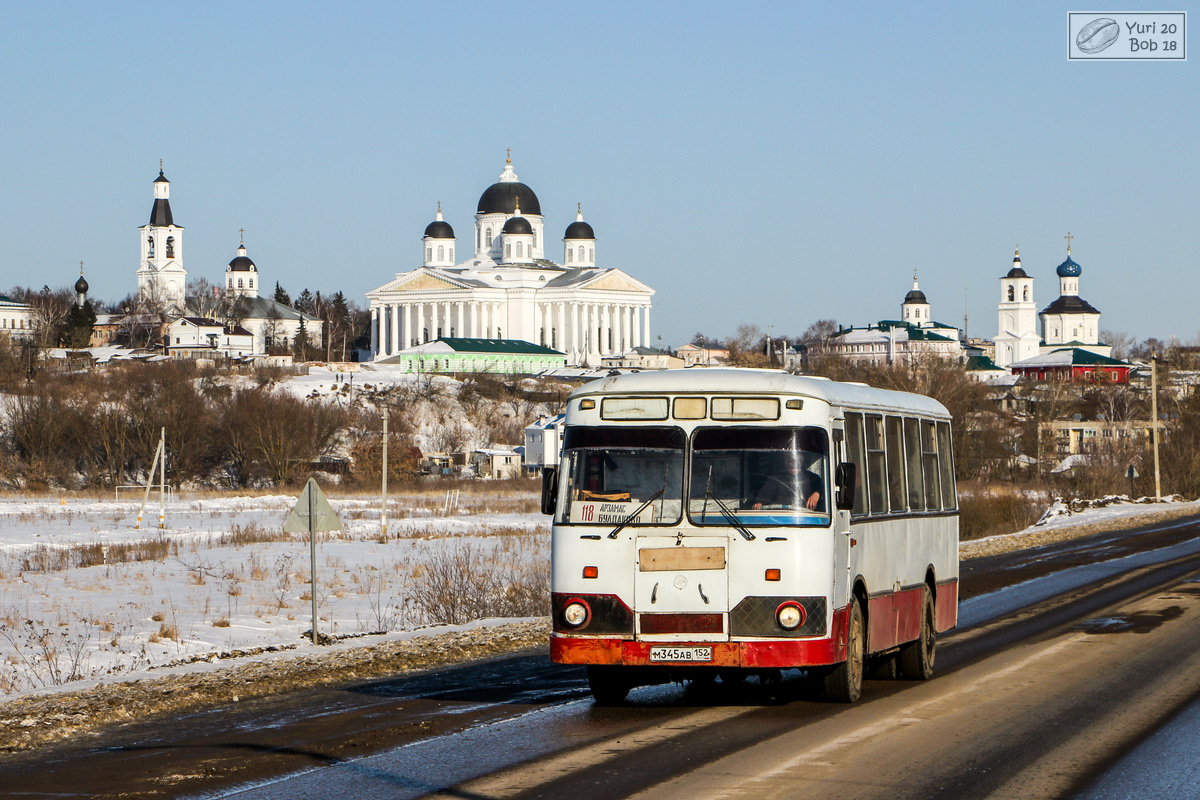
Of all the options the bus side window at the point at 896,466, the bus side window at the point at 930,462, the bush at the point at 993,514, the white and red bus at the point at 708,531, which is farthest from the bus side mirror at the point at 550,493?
the bush at the point at 993,514

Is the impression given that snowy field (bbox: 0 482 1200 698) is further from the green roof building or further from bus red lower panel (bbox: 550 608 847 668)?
the green roof building

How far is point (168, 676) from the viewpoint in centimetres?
1567

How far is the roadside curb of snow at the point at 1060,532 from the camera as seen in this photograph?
3756 centimetres

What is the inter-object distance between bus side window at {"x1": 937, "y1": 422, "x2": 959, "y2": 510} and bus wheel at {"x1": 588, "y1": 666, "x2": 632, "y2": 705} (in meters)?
4.70

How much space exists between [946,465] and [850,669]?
427cm

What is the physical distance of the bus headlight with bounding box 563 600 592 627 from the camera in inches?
465

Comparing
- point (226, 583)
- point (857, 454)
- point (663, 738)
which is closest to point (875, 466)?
point (857, 454)

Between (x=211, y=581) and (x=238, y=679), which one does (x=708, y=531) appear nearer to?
(x=238, y=679)

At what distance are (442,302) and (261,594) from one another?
5649 inches

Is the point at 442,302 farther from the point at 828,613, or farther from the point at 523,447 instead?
the point at 828,613

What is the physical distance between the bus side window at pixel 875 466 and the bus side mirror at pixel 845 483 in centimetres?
115

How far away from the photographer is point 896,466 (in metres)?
14.0

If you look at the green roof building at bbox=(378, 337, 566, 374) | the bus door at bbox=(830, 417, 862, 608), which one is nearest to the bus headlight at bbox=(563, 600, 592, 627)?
the bus door at bbox=(830, 417, 862, 608)

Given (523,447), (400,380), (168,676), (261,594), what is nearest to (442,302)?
(400,380)
